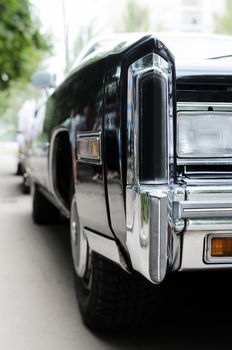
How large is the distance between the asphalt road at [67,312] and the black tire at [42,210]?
3.05 feet

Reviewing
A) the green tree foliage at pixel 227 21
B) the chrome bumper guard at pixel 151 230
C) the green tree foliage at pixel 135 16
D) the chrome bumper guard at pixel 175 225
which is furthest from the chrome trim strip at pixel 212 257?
the green tree foliage at pixel 135 16

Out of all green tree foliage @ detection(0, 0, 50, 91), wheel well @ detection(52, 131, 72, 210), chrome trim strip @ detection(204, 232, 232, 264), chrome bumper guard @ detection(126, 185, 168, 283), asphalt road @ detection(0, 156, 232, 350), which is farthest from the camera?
green tree foliage @ detection(0, 0, 50, 91)

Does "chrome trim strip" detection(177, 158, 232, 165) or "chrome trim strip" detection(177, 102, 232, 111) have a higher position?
"chrome trim strip" detection(177, 102, 232, 111)

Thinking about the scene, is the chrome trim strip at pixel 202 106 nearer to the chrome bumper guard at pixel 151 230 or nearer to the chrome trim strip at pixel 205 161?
the chrome trim strip at pixel 205 161

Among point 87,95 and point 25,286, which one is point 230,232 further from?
point 25,286

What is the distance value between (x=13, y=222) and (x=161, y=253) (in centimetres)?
456

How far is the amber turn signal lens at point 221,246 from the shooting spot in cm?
196

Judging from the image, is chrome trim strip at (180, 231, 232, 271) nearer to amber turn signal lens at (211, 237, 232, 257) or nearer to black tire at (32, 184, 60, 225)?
amber turn signal lens at (211, 237, 232, 257)

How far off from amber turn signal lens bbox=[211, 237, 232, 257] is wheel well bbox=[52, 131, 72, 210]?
5.07ft

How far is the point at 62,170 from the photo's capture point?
344 centimetres

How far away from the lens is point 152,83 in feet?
6.32

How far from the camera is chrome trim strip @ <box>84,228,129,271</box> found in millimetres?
2170

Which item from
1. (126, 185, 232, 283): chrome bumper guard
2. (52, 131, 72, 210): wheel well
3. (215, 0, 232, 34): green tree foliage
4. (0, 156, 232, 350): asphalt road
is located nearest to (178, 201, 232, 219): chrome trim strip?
(126, 185, 232, 283): chrome bumper guard

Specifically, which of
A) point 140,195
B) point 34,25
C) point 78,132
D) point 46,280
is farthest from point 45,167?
point 34,25
